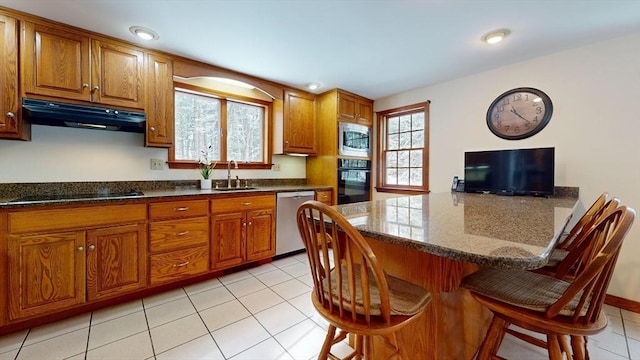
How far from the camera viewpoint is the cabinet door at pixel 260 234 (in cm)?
285

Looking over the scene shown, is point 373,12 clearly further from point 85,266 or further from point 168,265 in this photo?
point 85,266

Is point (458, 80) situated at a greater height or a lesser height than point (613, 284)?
greater

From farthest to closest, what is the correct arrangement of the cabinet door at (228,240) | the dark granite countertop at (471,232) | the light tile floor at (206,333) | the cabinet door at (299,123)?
the cabinet door at (299,123), the cabinet door at (228,240), the light tile floor at (206,333), the dark granite countertop at (471,232)

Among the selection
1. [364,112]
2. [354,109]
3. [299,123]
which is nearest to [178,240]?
[299,123]

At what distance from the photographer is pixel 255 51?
2553mm

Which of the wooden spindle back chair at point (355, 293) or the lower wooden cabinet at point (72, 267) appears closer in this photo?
the wooden spindle back chair at point (355, 293)

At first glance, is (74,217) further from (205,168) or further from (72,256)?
(205,168)

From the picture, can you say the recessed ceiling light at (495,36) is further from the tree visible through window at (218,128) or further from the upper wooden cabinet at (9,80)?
the upper wooden cabinet at (9,80)

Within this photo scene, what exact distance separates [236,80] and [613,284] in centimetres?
415

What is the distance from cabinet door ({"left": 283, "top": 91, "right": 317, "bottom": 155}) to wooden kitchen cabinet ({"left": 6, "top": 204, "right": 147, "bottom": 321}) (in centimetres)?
193

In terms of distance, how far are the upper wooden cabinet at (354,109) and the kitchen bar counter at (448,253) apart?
8.04ft

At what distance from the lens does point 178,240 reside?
2.35 metres

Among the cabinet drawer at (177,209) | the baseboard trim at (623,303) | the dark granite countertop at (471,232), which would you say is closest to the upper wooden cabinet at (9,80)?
the cabinet drawer at (177,209)

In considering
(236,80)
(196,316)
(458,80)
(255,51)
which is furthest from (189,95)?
(458,80)
